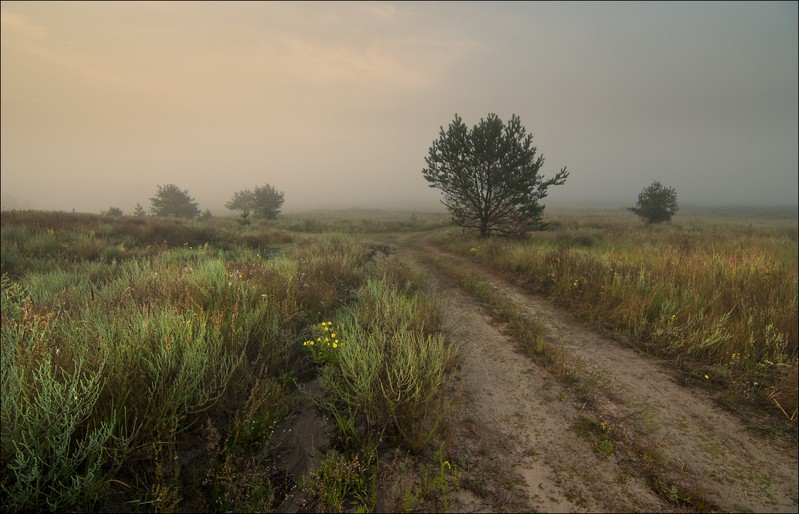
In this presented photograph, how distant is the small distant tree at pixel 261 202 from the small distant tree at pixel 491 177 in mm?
17829

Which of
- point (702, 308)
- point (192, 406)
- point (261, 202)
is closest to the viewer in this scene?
point (192, 406)

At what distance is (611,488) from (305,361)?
11.1 feet

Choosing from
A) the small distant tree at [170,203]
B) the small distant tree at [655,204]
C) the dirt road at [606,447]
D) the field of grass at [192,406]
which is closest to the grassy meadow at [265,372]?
the field of grass at [192,406]

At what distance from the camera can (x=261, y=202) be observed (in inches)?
1812

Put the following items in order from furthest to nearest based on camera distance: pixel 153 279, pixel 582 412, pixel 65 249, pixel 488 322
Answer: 1. pixel 65 249
2. pixel 488 322
3. pixel 153 279
4. pixel 582 412

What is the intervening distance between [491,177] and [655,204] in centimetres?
765

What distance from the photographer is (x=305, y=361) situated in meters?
4.10

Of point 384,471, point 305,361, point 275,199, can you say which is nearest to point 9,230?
point 305,361

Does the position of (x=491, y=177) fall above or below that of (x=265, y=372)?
above

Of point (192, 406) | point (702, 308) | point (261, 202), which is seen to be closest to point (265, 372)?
point (192, 406)

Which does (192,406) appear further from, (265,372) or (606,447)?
(606,447)

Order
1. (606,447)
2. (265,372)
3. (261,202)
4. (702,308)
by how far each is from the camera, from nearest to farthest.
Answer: (606,447) < (265,372) < (702,308) < (261,202)

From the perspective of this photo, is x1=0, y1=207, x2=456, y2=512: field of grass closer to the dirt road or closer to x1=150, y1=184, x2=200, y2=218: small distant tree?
the dirt road

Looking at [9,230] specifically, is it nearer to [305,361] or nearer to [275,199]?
[305,361]
